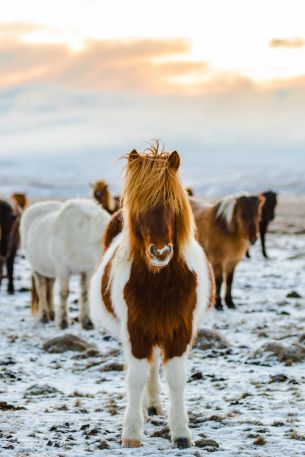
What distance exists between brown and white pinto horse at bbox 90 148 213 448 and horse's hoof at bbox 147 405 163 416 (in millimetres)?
811

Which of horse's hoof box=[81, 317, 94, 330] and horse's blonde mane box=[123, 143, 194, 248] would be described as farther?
horse's hoof box=[81, 317, 94, 330]

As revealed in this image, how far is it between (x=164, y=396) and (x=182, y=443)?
1.74 meters

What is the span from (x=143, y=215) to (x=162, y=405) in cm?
236

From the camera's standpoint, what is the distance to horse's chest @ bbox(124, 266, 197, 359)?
17.1 ft

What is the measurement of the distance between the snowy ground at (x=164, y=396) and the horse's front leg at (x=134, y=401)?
0.36 feet

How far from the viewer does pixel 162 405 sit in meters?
6.49

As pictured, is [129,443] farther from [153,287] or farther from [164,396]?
[164,396]

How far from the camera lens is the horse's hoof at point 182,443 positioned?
518 centimetres

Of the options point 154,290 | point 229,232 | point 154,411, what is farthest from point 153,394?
point 229,232

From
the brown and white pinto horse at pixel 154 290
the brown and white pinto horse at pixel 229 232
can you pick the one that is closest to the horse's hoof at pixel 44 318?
the brown and white pinto horse at pixel 229 232

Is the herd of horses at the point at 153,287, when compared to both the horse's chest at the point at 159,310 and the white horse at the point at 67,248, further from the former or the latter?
the white horse at the point at 67,248

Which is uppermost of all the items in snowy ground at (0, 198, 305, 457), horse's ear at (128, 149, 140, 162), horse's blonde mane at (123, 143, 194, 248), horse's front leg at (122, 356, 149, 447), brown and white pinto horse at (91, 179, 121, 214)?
horse's ear at (128, 149, 140, 162)

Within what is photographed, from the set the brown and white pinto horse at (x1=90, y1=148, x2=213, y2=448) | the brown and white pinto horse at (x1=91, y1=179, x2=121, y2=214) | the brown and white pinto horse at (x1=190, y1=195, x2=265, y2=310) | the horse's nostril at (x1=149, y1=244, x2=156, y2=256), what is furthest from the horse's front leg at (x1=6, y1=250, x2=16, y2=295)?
the horse's nostril at (x1=149, y1=244, x2=156, y2=256)

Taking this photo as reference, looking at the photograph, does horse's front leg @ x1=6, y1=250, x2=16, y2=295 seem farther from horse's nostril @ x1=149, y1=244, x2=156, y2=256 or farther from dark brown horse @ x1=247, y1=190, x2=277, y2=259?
horse's nostril @ x1=149, y1=244, x2=156, y2=256
